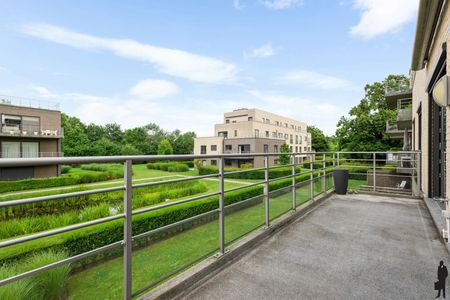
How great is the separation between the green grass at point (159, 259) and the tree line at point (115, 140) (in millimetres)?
48046

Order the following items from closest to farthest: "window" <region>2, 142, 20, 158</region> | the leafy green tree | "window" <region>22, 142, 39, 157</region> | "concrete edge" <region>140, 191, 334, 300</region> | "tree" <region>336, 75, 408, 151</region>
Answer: "concrete edge" <region>140, 191, 334, 300</region>
"window" <region>2, 142, 20, 158</region>
"window" <region>22, 142, 39, 157</region>
"tree" <region>336, 75, 408, 151</region>
the leafy green tree

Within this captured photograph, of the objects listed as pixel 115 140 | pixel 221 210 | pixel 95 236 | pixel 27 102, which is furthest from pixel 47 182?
pixel 115 140

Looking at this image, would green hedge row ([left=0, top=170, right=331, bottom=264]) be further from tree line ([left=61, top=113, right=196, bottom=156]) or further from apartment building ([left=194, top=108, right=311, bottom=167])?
tree line ([left=61, top=113, right=196, bottom=156])

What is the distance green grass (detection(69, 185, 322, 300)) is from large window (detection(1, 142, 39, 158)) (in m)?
24.2

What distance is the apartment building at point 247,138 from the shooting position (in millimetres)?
33438

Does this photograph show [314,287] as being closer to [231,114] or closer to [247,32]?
[247,32]

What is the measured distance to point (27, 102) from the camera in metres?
21.3

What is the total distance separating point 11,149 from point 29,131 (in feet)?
6.91

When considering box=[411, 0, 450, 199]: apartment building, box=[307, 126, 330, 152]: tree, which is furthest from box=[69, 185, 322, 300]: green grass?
box=[307, 126, 330, 152]: tree

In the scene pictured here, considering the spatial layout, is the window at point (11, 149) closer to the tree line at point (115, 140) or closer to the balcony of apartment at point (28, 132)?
the balcony of apartment at point (28, 132)

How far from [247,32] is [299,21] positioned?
396cm

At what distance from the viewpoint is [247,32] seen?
15.2 m

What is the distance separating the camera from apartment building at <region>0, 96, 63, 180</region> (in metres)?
20.1

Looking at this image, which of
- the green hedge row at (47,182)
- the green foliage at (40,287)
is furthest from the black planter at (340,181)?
the green hedge row at (47,182)
